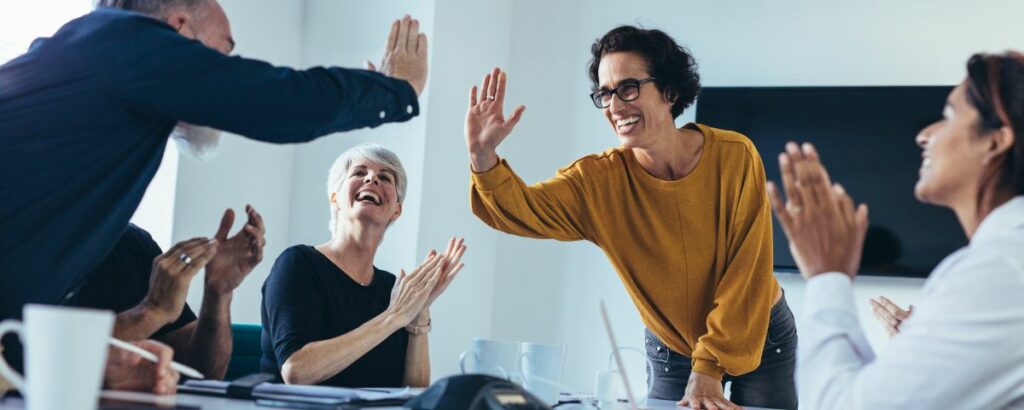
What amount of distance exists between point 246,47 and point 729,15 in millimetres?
2097

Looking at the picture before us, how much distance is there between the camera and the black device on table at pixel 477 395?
1.16 meters

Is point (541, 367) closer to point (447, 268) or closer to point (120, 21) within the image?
point (447, 268)

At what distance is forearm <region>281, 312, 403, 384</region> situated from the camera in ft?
6.95

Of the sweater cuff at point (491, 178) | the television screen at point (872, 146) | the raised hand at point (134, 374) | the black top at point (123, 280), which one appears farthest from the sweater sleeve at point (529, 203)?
the television screen at point (872, 146)

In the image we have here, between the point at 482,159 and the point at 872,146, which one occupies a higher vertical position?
the point at 872,146

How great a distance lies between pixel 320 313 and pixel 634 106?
2.86ft

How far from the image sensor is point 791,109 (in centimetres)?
435

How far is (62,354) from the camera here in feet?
2.85

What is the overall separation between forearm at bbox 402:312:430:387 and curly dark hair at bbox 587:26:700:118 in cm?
80

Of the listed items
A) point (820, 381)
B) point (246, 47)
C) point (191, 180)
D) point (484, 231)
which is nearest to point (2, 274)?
point (820, 381)

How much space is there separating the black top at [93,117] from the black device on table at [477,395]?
606 millimetres

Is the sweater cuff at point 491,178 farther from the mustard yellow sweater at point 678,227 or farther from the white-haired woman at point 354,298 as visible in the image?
the white-haired woman at point 354,298

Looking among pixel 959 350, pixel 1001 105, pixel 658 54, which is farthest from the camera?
pixel 658 54

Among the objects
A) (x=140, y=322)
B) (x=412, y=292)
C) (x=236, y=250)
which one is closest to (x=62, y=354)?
(x=140, y=322)
